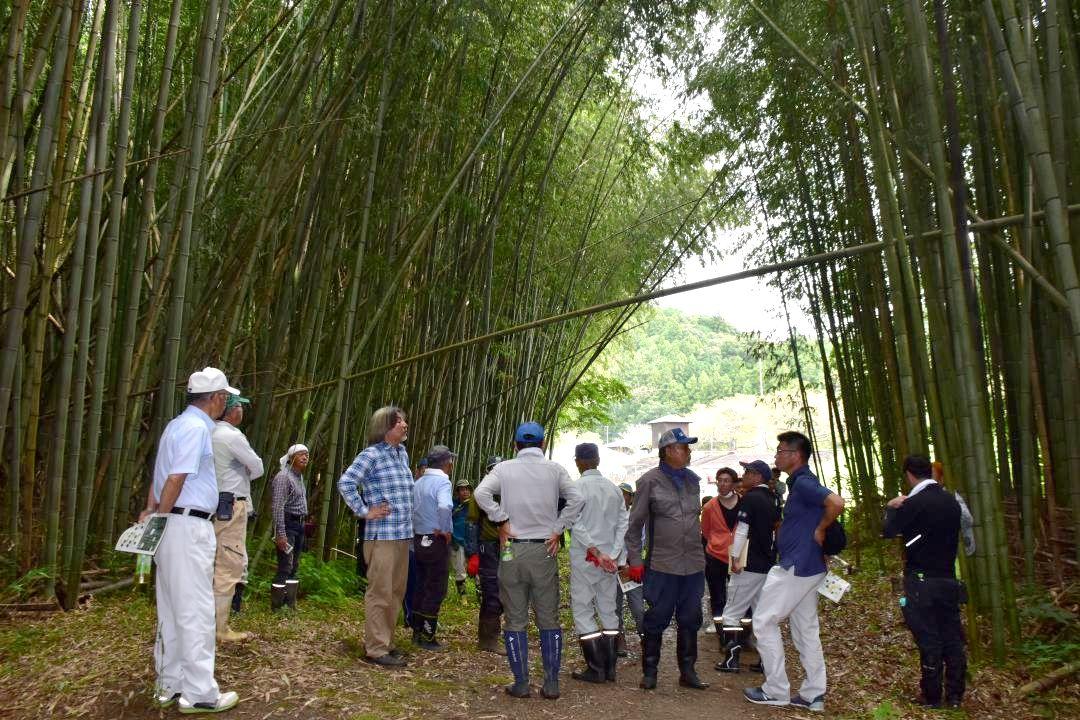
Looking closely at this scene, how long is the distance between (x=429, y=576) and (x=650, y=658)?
1211mm

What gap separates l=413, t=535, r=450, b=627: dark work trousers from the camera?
4484mm

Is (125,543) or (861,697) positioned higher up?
(125,543)

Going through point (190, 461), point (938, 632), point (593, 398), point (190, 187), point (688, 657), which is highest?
point (593, 398)

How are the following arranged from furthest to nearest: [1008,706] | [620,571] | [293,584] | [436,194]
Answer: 1. [436,194]
2. [293,584]
3. [620,571]
4. [1008,706]

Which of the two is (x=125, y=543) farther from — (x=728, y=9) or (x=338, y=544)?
(x=728, y=9)

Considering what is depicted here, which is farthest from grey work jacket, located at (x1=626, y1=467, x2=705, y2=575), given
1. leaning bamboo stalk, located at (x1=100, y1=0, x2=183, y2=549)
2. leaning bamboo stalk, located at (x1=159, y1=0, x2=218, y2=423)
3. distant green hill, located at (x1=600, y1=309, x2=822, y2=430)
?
distant green hill, located at (x1=600, y1=309, x2=822, y2=430)

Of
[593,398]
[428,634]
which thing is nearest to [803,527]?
[428,634]

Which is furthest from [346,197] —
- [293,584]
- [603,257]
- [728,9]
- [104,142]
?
[603,257]

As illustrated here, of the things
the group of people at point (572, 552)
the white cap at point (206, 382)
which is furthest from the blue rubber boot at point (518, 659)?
the white cap at point (206, 382)

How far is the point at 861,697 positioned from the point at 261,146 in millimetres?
4006

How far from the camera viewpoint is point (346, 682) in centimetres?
348

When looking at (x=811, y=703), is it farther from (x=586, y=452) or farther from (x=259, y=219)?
(x=259, y=219)

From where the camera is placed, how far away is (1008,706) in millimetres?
3416

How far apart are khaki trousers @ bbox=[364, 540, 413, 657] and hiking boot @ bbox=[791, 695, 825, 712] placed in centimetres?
172
